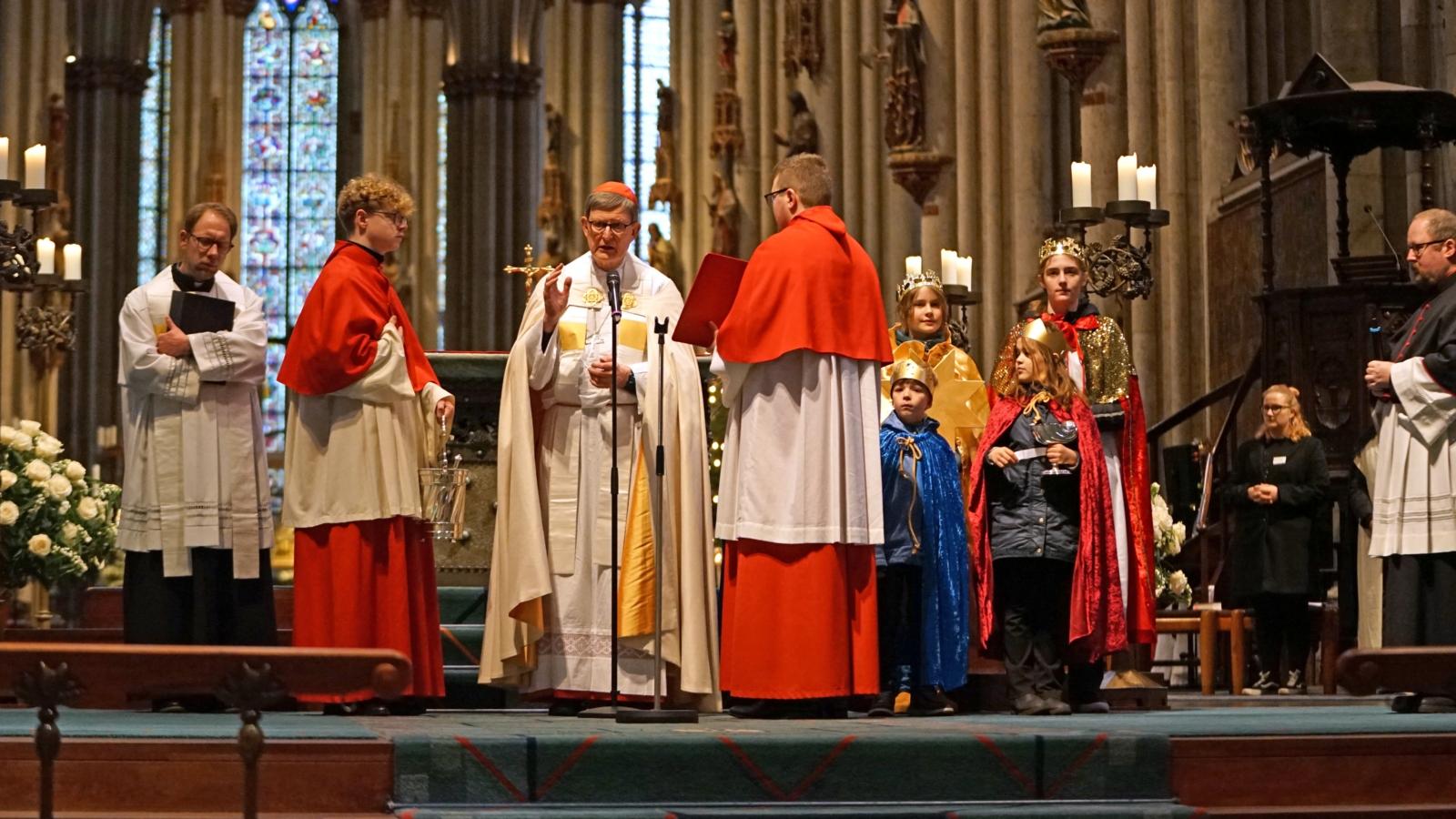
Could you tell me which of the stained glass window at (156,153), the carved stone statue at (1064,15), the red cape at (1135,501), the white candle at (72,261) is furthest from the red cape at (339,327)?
the stained glass window at (156,153)

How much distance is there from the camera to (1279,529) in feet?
39.5

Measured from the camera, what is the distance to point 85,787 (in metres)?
6.70

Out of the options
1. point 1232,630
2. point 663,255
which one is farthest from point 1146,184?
point 663,255

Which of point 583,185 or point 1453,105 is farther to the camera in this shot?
point 583,185

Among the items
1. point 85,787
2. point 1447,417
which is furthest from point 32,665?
point 1447,417

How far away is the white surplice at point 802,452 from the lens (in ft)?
28.2

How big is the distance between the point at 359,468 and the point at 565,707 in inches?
46.2

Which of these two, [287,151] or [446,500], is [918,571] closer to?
[446,500]

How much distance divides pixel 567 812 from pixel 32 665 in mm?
1801

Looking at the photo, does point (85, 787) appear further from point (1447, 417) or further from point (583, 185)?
point (583, 185)

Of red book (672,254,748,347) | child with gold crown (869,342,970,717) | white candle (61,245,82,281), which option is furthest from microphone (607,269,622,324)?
white candle (61,245,82,281)

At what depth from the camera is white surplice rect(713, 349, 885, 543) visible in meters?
8.59

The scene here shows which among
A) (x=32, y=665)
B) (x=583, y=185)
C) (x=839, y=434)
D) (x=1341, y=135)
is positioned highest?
(x=583, y=185)

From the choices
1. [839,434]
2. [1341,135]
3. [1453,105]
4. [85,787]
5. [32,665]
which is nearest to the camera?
[32,665]
